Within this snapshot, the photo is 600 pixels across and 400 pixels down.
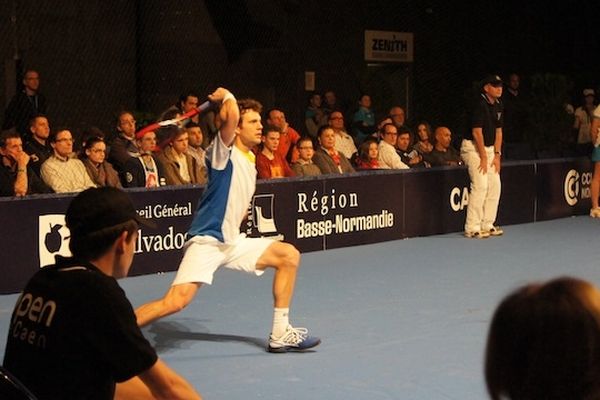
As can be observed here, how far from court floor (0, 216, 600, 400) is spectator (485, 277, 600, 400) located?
12.4 ft

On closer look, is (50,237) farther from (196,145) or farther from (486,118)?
(486,118)

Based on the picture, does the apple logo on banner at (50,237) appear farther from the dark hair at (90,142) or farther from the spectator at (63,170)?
the dark hair at (90,142)

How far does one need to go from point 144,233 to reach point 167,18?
279 inches

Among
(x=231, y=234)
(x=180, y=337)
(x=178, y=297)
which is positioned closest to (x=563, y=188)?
(x=180, y=337)

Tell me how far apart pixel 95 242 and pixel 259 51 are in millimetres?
15189

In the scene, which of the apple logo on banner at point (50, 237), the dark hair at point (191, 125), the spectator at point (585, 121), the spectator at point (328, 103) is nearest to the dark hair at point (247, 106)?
the apple logo on banner at point (50, 237)

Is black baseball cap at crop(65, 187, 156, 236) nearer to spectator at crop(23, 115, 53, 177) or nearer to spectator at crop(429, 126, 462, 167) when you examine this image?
spectator at crop(23, 115, 53, 177)

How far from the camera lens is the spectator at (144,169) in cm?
1150

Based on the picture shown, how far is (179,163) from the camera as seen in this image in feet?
39.5

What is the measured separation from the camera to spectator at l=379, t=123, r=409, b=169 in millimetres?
14547

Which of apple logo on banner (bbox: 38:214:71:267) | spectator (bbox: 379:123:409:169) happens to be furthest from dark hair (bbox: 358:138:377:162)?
apple logo on banner (bbox: 38:214:71:267)

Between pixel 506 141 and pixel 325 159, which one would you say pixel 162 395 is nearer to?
pixel 325 159

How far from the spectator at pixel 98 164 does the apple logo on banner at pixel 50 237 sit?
86 centimetres

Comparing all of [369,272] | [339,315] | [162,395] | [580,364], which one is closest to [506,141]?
[369,272]
